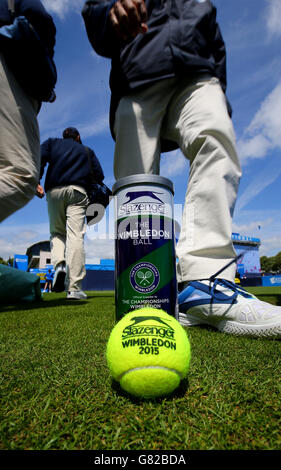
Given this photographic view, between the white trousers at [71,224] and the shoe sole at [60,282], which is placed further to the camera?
the shoe sole at [60,282]

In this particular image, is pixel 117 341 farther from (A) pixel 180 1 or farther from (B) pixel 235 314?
(A) pixel 180 1

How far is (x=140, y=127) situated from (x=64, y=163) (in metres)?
2.58

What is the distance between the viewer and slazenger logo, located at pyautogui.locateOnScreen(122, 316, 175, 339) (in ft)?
2.64

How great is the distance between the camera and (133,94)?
1867 mm

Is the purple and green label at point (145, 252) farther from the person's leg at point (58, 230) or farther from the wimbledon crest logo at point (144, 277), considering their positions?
the person's leg at point (58, 230)

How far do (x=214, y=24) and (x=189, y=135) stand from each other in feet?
3.05

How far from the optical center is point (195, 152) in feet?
5.92

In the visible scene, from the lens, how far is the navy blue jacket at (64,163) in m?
4.12

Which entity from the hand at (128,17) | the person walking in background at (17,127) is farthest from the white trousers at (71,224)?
the hand at (128,17)

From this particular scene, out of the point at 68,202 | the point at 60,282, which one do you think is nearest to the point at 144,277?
the point at 68,202

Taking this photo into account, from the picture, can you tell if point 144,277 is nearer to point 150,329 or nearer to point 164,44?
point 150,329

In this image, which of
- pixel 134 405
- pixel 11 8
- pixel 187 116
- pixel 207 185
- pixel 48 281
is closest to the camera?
pixel 134 405

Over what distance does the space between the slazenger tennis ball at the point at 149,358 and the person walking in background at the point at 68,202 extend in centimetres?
336
